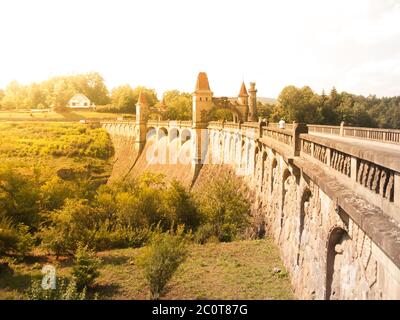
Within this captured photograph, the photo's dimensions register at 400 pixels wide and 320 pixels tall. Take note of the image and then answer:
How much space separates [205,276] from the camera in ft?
47.4

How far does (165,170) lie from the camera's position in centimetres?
4822

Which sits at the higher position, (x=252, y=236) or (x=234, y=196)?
(x=234, y=196)

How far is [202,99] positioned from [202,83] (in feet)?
6.75

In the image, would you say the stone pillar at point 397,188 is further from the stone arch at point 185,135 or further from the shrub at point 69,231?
the stone arch at point 185,135

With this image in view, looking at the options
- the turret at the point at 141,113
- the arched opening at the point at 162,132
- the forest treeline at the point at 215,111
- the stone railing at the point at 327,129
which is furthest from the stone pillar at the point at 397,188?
the turret at the point at 141,113

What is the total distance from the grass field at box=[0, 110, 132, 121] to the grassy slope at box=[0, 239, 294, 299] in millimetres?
57871

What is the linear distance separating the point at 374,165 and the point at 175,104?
7311 cm

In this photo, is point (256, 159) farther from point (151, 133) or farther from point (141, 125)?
point (141, 125)

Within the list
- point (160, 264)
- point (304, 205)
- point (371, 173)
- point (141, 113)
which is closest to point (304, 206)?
point (304, 205)

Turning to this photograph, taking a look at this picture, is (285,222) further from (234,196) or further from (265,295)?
(234,196)

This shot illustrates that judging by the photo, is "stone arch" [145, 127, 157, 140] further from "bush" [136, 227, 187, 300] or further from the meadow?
"bush" [136, 227, 187, 300]

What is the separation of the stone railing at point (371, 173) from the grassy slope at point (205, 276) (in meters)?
6.13

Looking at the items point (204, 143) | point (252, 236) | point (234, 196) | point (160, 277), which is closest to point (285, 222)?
point (160, 277)

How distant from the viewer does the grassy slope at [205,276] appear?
12664 mm
